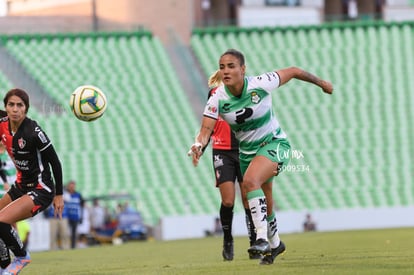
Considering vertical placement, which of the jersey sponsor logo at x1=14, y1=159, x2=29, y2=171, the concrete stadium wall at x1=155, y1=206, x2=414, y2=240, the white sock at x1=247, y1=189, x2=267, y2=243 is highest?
the jersey sponsor logo at x1=14, y1=159, x2=29, y2=171

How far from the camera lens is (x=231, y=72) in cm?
1127

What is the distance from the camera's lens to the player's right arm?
1087 centimetres

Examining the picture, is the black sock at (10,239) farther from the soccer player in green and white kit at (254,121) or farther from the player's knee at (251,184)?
the player's knee at (251,184)

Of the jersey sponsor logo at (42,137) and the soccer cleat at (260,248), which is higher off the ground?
the jersey sponsor logo at (42,137)

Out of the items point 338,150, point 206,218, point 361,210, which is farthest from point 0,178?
point 338,150

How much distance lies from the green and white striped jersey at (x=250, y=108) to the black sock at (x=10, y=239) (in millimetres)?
2370

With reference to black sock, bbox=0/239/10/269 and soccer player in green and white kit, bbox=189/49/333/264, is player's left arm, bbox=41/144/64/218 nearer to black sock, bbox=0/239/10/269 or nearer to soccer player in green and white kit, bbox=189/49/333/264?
black sock, bbox=0/239/10/269

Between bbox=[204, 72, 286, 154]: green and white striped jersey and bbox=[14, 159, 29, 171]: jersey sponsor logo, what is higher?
bbox=[204, 72, 286, 154]: green and white striped jersey

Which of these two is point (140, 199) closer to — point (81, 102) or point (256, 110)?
point (81, 102)

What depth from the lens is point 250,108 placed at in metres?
11.4

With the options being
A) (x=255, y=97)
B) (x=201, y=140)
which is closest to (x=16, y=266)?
(x=201, y=140)

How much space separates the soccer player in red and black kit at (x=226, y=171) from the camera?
13383mm

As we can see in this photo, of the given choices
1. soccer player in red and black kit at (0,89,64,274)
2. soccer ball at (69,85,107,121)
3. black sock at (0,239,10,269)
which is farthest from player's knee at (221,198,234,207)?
black sock at (0,239,10,269)

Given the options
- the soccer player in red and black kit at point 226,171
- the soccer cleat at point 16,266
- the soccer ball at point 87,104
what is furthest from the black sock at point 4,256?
the soccer player in red and black kit at point 226,171
